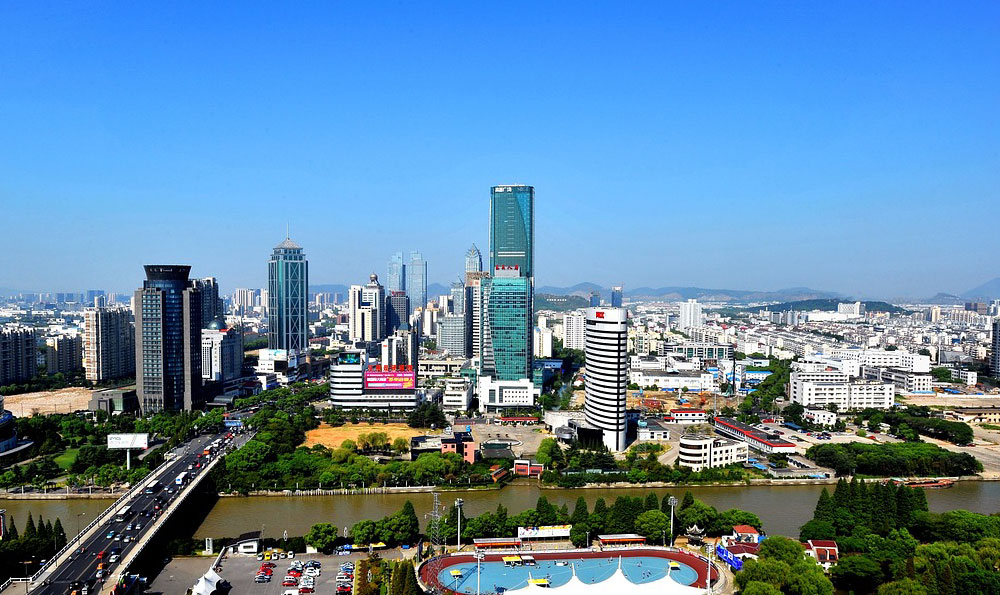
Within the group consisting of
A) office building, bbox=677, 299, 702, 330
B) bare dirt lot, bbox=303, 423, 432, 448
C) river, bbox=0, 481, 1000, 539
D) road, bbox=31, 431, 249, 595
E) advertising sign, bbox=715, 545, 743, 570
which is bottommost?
river, bbox=0, 481, 1000, 539

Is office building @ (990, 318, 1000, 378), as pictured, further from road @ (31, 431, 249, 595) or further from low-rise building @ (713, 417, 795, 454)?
road @ (31, 431, 249, 595)

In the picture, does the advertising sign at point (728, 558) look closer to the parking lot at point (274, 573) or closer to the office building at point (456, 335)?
the parking lot at point (274, 573)

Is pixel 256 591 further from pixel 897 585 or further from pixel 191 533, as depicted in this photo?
pixel 897 585

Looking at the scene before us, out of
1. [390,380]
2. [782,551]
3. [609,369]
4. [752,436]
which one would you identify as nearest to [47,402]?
[390,380]

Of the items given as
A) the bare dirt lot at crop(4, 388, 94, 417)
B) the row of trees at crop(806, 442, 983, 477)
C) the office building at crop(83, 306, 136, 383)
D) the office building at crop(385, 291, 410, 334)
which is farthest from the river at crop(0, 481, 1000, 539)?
the office building at crop(385, 291, 410, 334)

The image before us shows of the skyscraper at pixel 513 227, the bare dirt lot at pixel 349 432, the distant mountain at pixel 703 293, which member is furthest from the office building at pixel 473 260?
the distant mountain at pixel 703 293
